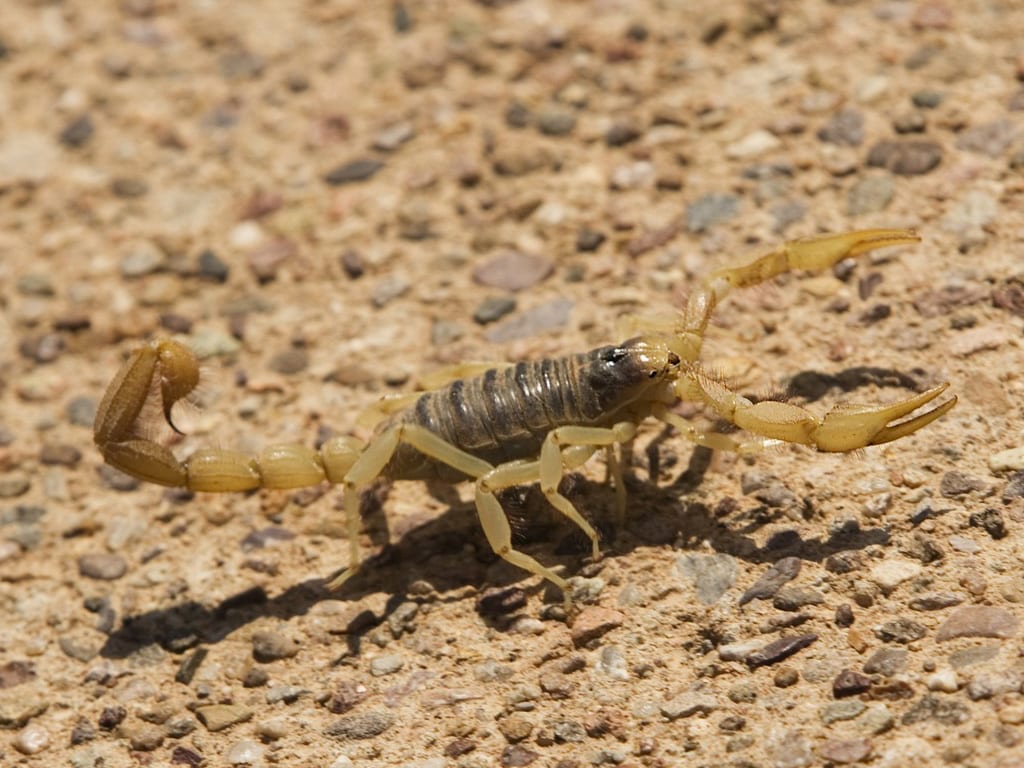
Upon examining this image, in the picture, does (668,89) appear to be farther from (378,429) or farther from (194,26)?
(194,26)

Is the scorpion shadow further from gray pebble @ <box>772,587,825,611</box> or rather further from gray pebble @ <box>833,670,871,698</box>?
gray pebble @ <box>833,670,871,698</box>

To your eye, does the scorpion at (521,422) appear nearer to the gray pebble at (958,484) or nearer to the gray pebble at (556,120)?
the gray pebble at (958,484)

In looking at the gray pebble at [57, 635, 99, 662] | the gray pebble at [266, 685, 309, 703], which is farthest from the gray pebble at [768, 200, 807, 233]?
the gray pebble at [57, 635, 99, 662]

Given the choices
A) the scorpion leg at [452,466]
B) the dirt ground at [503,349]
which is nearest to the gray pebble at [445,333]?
the dirt ground at [503,349]

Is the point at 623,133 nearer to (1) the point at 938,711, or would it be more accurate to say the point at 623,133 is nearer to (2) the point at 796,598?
(2) the point at 796,598

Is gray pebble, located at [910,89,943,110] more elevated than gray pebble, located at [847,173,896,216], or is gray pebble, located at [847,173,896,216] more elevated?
gray pebble, located at [910,89,943,110]

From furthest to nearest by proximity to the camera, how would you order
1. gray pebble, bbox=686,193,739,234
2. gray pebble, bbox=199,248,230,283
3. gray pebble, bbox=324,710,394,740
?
gray pebble, bbox=199,248,230,283 < gray pebble, bbox=686,193,739,234 < gray pebble, bbox=324,710,394,740

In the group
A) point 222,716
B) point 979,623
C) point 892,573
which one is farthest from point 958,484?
point 222,716
